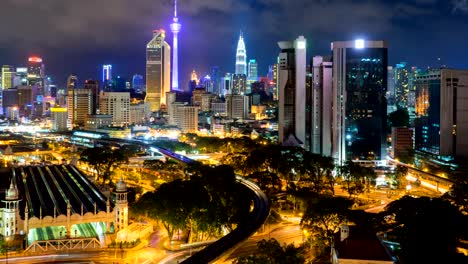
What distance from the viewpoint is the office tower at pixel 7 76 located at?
4621 inches

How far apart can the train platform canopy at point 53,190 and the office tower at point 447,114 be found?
83.3 ft

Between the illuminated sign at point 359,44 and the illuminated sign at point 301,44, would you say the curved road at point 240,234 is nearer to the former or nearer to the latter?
the illuminated sign at point 359,44

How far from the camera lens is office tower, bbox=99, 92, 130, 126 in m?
75.4

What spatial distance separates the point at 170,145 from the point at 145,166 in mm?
12023

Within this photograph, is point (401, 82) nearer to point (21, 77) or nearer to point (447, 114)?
point (447, 114)

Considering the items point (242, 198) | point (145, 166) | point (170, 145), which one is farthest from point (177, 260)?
point (170, 145)

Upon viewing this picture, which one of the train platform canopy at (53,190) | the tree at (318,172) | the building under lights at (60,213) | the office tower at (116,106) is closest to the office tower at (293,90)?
the tree at (318,172)

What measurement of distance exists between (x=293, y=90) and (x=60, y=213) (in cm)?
2528

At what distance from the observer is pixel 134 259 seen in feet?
50.8

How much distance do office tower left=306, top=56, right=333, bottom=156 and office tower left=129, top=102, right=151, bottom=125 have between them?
140ft

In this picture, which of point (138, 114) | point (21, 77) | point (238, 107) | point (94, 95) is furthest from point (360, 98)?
point (21, 77)

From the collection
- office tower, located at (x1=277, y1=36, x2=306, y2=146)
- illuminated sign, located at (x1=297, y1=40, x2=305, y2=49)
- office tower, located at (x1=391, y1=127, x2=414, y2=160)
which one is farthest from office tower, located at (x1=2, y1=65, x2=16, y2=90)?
office tower, located at (x1=391, y1=127, x2=414, y2=160)

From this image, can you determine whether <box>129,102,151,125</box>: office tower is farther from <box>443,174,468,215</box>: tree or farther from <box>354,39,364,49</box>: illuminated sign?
<box>443,174,468,215</box>: tree

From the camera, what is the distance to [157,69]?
344 feet
